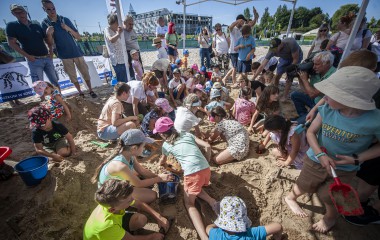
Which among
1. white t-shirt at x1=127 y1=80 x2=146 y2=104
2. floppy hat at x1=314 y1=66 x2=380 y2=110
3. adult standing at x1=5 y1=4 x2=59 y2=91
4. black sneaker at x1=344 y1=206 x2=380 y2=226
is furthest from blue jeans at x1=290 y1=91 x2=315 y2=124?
adult standing at x1=5 y1=4 x2=59 y2=91

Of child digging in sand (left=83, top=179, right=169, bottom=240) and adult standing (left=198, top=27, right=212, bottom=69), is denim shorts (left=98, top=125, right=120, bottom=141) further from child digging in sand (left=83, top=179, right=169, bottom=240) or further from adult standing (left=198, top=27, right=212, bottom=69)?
adult standing (left=198, top=27, right=212, bottom=69)

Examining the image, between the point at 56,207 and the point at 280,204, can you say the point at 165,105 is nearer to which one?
the point at 56,207

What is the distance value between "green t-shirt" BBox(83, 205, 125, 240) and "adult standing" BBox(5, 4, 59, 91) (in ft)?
14.4

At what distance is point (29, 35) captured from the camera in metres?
4.12

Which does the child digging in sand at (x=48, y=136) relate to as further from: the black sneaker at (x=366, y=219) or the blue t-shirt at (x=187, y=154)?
the black sneaker at (x=366, y=219)

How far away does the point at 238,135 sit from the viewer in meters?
2.93

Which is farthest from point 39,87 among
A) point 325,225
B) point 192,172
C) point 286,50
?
point 286,50

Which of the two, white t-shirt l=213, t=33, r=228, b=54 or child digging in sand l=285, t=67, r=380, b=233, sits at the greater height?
white t-shirt l=213, t=33, r=228, b=54

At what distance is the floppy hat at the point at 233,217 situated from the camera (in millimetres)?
1618

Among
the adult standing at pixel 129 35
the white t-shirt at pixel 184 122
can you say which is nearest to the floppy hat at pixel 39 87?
the adult standing at pixel 129 35

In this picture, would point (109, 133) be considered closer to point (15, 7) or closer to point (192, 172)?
point (192, 172)

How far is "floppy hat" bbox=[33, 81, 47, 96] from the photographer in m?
3.35

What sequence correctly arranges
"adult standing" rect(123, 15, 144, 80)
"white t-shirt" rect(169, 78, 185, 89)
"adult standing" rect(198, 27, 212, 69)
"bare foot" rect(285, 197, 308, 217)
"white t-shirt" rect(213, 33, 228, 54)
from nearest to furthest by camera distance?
"bare foot" rect(285, 197, 308, 217) < "adult standing" rect(123, 15, 144, 80) < "white t-shirt" rect(169, 78, 185, 89) < "white t-shirt" rect(213, 33, 228, 54) < "adult standing" rect(198, 27, 212, 69)

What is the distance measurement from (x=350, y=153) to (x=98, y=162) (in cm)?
303
